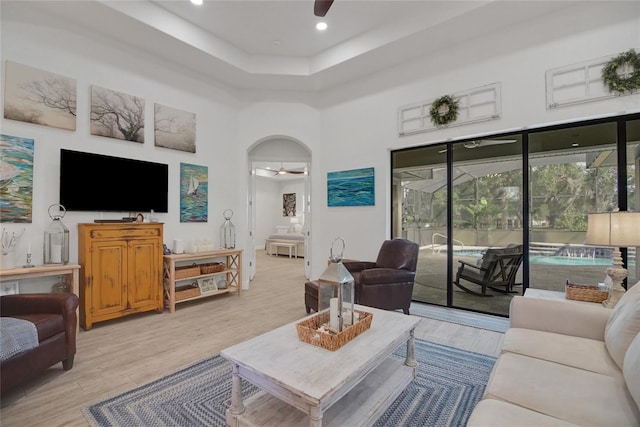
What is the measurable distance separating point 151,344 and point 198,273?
4.74 feet

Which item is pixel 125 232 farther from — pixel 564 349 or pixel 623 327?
pixel 623 327

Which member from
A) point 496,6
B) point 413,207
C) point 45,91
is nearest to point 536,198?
point 413,207

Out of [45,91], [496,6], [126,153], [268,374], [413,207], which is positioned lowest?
[268,374]

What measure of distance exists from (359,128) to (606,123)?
122 inches

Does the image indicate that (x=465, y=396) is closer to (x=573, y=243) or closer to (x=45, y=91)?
(x=573, y=243)

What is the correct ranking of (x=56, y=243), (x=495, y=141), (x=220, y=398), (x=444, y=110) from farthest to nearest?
(x=444, y=110) < (x=495, y=141) < (x=56, y=243) < (x=220, y=398)

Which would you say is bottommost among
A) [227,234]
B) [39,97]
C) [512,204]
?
[227,234]

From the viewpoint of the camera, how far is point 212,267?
4.54 m

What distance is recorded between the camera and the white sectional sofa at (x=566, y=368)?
1199 mm

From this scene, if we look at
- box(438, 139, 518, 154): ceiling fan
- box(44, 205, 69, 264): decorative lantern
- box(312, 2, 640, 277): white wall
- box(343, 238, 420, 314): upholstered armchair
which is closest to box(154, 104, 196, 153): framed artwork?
box(44, 205, 69, 264): decorative lantern

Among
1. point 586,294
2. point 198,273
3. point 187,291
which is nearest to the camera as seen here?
point 586,294

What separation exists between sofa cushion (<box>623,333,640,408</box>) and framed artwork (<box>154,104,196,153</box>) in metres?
5.02

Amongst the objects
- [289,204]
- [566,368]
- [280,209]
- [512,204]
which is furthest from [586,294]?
[280,209]

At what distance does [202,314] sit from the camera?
3939mm
